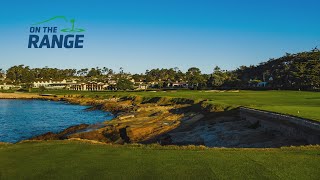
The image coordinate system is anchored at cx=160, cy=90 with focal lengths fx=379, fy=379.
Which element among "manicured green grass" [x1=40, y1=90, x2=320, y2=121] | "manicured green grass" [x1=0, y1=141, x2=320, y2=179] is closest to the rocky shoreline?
"manicured green grass" [x1=40, y1=90, x2=320, y2=121]

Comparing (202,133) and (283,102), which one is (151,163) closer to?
(202,133)

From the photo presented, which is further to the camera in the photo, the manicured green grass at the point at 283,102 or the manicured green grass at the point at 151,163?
the manicured green grass at the point at 283,102

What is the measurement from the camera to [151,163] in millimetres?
15438

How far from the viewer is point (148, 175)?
13477mm

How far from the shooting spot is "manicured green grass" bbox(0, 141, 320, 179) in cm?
1365

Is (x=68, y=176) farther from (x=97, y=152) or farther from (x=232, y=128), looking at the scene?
(x=232, y=128)

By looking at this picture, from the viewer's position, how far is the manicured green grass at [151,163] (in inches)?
537

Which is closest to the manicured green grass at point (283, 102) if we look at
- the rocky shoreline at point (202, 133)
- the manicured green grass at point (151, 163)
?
the rocky shoreline at point (202, 133)

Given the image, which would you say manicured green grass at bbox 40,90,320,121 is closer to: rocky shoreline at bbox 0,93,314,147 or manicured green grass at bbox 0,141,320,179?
rocky shoreline at bbox 0,93,314,147

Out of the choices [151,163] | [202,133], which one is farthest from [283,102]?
[151,163]

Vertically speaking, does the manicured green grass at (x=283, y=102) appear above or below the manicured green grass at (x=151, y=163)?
above

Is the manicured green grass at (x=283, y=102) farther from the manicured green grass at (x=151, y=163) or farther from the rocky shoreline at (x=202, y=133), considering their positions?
the manicured green grass at (x=151, y=163)

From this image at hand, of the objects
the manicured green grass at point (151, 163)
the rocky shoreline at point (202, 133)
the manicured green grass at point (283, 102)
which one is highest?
the manicured green grass at point (283, 102)

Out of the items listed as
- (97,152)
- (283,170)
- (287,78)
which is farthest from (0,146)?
(287,78)
